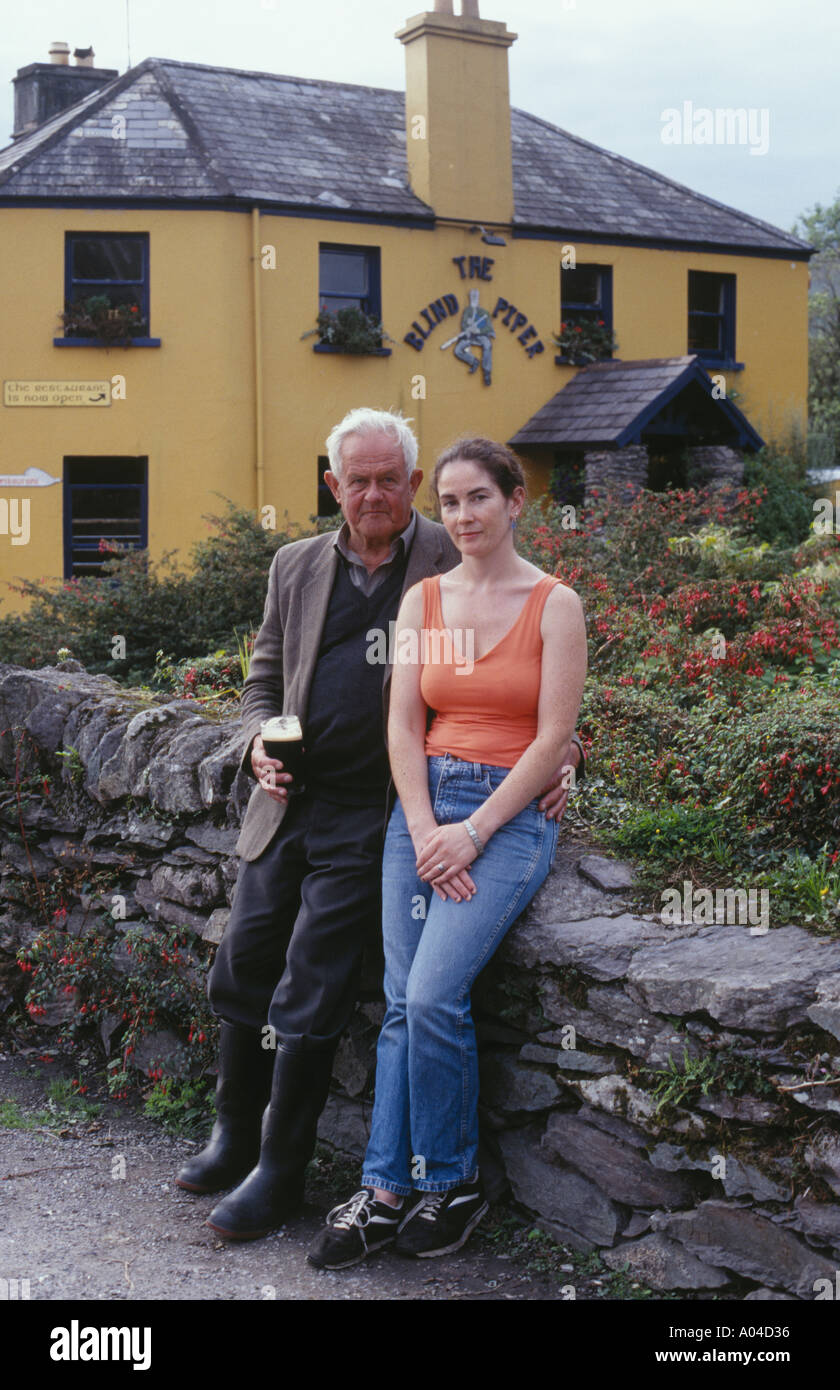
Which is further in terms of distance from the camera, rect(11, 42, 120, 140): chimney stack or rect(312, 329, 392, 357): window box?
rect(11, 42, 120, 140): chimney stack

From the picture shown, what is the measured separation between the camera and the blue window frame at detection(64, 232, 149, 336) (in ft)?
60.2

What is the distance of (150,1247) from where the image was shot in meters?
4.09

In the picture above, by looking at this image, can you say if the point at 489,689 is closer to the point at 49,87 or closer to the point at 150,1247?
the point at 150,1247

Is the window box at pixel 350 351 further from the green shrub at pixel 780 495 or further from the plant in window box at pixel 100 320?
the green shrub at pixel 780 495

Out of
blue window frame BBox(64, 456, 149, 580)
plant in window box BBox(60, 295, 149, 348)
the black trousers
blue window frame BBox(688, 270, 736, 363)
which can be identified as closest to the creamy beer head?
the black trousers

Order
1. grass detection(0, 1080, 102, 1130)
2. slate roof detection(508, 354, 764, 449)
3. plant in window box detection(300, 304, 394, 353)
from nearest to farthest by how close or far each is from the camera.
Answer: grass detection(0, 1080, 102, 1130) < plant in window box detection(300, 304, 394, 353) < slate roof detection(508, 354, 764, 449)

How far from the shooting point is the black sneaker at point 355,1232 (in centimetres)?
384

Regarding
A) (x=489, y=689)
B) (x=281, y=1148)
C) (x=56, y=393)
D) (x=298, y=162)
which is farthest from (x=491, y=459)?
(x=298, y=162)

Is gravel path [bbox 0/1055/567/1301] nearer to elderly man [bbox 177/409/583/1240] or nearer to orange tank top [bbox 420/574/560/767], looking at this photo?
elderly man [bbox 177/409/583/1240]

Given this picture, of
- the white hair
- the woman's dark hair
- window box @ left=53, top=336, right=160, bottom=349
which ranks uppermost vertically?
window box @ left=53, top=336, right=160, bottom=349

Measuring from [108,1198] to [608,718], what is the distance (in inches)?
97.7

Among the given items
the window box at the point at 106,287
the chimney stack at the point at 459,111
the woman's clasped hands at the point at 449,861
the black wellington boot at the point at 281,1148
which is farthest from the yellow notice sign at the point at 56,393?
the woman's clasped hands at the point at 449,861

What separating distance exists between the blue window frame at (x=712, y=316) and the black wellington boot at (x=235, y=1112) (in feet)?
63.9
